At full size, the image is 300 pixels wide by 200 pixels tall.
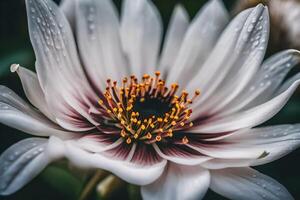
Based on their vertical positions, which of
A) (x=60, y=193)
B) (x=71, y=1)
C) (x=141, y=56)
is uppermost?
(x=71, y=1)

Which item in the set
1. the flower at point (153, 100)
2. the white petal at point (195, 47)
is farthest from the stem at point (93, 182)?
the white petal at point (195, 47)

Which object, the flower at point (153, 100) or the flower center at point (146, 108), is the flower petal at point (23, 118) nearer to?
the flower at point (153, 100)

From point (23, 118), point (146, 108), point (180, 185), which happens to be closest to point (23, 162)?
point (23, 118)

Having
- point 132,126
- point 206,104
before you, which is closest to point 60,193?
point 132,126

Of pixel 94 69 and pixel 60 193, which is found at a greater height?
pixel 94 69

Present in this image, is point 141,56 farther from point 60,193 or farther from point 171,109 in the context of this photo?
point 60,193

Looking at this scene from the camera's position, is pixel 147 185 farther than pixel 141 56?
No

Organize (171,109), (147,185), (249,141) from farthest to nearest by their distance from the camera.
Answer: (171,109), (249,141), (147,185)
